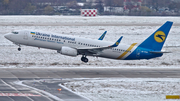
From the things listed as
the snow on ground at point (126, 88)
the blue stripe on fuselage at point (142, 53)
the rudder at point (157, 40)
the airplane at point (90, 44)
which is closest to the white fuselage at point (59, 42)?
the airplane at point (90, 44)

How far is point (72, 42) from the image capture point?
3972 cm

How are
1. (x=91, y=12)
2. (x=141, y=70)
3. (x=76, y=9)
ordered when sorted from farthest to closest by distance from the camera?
(x=76, y=9) < (x=91, y=12) < (x=141, y=70)

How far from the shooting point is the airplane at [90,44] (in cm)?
3941

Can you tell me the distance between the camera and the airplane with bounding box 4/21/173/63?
129 feet

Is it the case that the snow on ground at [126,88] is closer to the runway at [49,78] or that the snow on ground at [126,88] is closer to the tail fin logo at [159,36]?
the runway at [49,78]

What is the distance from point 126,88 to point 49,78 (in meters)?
8.54

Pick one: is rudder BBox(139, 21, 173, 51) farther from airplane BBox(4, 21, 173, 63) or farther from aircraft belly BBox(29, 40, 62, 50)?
aircraft belly BBox(29, 40, 62, 50)

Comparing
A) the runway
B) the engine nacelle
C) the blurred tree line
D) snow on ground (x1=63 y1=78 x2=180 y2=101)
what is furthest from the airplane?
the blurred tree line

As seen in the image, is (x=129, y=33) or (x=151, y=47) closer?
(x=151, y=47)

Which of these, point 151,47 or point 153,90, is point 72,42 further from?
point 153,90

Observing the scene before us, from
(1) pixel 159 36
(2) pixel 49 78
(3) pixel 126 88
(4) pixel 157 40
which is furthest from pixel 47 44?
(3) pixel 126 88

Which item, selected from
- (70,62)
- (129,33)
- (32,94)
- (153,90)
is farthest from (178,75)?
(129,33)

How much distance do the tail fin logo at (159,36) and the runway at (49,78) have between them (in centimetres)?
401

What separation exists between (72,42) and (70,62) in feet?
13.3
